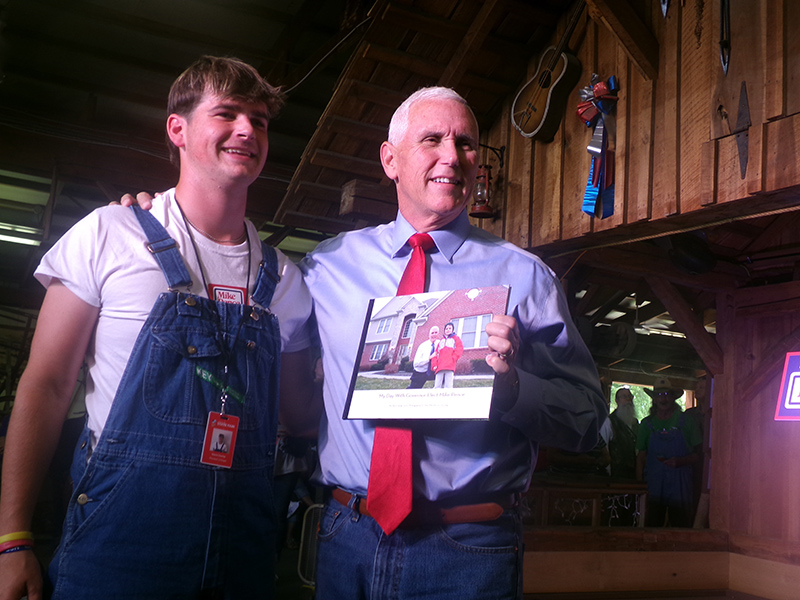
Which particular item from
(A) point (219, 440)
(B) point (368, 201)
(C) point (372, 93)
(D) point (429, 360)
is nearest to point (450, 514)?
(D) point (429, 360)

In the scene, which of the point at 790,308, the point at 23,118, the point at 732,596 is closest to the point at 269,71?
the point at 23,118

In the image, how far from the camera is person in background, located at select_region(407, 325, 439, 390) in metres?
1.55

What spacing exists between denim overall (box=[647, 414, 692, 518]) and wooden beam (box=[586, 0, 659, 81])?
618 centimetres

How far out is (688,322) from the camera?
7688 mm

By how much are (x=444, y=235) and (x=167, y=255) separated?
706 millimetres

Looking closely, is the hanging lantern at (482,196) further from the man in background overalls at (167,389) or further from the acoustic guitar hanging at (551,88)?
the man in background overalls at (167,389)

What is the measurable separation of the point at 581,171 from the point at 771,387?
4114 millimetres

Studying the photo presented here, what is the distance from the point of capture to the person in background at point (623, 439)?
439 inches

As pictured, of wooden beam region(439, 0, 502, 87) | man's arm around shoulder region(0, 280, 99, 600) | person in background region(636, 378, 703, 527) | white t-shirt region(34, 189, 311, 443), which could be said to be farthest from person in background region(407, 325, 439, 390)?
person in background region(636, 378, 703, 527)

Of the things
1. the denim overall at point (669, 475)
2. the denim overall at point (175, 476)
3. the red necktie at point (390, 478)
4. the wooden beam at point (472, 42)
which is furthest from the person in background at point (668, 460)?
the denim overall at point (175, 476)

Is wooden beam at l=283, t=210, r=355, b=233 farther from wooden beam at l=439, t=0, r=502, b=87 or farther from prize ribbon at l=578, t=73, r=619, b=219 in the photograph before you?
prize ribbon at l=578, t=73, r=619, b=219

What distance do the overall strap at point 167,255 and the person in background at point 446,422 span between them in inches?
16.9

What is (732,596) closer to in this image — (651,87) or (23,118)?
(651,87)

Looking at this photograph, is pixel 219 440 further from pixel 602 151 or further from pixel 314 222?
pixel 314 222
